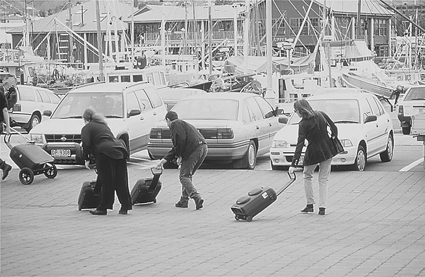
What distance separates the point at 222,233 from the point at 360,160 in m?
7.47

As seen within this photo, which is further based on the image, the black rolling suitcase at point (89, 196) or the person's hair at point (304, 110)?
the black rolling suitcase at point (89, 196)

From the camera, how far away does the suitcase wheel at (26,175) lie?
53.0 feet

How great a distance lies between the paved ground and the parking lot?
0.5 inches

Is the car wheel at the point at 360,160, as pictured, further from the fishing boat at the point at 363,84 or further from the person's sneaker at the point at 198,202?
the fishing boat at the point at 363,84

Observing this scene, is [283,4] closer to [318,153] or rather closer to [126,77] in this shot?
[126,77]

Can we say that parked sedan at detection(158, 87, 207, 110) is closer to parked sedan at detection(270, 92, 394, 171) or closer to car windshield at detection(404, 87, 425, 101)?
car windshield at detection(404, 87, 425, 101)

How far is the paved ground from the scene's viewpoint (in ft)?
26.8

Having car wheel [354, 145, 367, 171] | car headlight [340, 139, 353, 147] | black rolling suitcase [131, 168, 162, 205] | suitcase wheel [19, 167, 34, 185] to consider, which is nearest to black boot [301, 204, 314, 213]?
black rolling suitcase [131, 168, 162, 205]

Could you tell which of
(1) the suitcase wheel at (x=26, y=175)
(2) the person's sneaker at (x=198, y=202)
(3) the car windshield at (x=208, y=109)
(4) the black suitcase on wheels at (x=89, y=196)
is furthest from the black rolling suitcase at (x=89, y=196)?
(3) the car windshield at (x=208, y=109)

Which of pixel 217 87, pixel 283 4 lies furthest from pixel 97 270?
pixel 283 4

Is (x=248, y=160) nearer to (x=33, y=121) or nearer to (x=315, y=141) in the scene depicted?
(x=315, y=141)

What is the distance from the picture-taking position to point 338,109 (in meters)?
18.2

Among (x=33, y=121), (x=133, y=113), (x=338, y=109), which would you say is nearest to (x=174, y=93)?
(x=33, y=121)

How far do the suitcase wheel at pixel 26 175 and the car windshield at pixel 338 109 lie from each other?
5.74 meters
